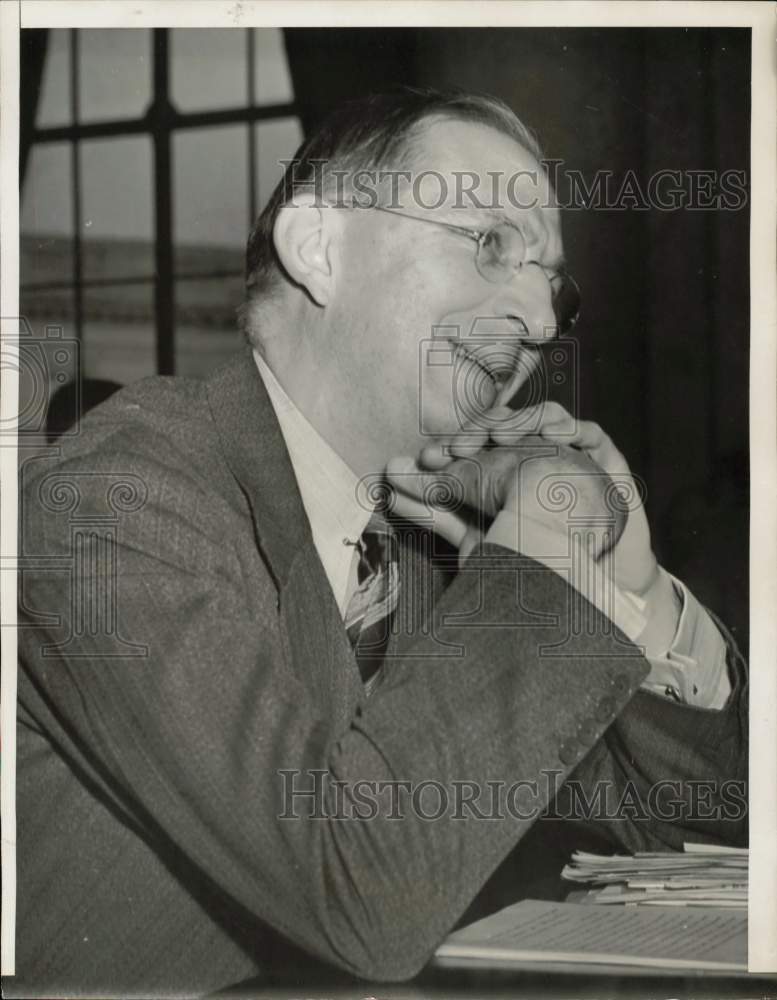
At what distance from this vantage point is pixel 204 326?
1.94m

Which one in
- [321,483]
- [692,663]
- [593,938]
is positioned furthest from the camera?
[692,663]

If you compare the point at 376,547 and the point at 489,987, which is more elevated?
the point at 376,547

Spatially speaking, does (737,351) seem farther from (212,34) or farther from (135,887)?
(135,887)

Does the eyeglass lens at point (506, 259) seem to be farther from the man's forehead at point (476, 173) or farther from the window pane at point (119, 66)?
the window pane at point (119, 66)

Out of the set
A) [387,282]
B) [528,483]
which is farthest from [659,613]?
[387,282]

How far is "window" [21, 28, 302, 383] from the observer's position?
1.92 meters

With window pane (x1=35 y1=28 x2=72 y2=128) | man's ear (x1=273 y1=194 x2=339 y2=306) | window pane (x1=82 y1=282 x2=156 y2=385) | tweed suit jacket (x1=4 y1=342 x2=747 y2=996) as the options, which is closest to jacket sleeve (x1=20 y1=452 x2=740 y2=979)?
tweed suit jacket (x1=4 y1=342 x2=747 y2=996)

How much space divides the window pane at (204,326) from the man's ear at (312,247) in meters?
0.10

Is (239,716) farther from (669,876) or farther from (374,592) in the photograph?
(669,876)

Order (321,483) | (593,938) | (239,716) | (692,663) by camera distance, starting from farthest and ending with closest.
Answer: (692,663)
(321,483)
(593,938)
(239,716)

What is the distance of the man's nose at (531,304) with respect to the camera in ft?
6.22

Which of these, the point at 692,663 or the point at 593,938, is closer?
the point at 593,938

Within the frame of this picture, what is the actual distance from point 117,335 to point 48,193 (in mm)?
265

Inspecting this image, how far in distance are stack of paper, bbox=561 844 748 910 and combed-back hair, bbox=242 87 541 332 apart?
3.43 feet
